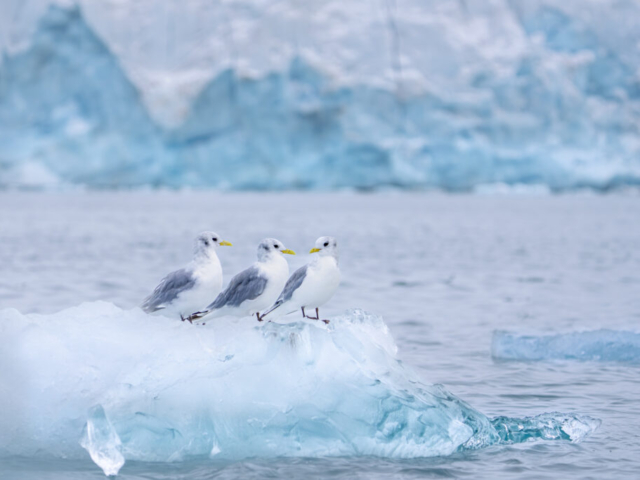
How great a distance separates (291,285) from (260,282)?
0.65ft

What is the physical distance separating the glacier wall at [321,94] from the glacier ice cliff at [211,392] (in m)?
31.4

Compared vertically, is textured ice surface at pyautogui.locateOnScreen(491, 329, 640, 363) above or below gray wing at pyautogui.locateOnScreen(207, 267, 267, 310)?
below

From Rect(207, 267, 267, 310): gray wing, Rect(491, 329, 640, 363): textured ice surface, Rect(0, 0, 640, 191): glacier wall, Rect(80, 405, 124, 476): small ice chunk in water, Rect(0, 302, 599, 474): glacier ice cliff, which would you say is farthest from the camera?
Rect(0, 0, 640, 191): glacier wall

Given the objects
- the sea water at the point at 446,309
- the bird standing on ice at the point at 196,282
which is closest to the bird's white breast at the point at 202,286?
the bird standing on ice at the point at 196,282

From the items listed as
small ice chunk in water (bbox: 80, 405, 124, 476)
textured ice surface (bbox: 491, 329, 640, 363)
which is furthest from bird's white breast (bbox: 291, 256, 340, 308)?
textured ice surface (bbox: 491, 329, 640, 363)

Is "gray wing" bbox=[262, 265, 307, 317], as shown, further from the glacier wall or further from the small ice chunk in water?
the glacier wall

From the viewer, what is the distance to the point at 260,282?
4020 mm

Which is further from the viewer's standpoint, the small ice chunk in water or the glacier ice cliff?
the glacier ice cliff

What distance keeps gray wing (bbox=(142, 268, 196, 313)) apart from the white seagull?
7.9 inches

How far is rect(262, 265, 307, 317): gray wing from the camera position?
411 cm

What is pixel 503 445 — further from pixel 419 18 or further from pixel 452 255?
pixel 419 18

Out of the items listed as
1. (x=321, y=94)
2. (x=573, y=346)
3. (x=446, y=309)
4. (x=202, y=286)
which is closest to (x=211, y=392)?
(x=202, y=286)

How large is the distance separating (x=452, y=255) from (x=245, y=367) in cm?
1395

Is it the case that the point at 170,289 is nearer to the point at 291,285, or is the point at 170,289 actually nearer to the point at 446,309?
the point at 291,285
